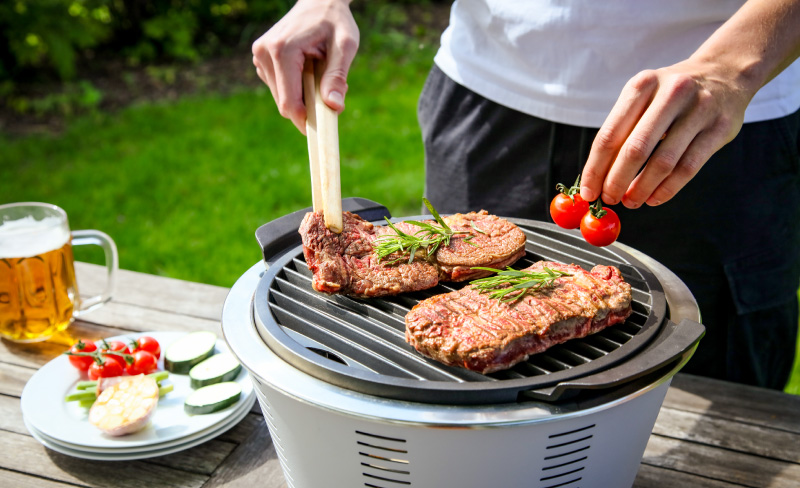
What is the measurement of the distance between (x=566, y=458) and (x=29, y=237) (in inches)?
79.8

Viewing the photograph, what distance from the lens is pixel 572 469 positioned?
1690 millimetres

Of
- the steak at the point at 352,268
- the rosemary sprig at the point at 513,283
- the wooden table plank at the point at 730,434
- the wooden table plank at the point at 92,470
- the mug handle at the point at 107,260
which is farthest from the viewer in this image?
the mug handle at the point at 107,260

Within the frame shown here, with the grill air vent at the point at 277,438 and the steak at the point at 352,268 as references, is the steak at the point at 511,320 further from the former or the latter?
the grill air vent at the point at 277,438

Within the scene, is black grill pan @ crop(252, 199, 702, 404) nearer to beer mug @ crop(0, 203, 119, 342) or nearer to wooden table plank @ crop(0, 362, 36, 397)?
beer mug @ crop(0, 203, 119, 342)

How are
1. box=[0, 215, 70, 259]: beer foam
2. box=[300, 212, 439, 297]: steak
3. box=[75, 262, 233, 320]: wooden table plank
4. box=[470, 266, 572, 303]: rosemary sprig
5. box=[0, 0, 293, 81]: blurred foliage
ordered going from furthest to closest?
box=[0, 0, 293, 81]: blurred foliage
box=[75, 262, 233, 320]: wooden table plank
box=[0, 215, 70, 259]: beer foam
box=[300, 212, 439, 297]: steak
box=[470, 266, 572, 303]: rosemary sprig

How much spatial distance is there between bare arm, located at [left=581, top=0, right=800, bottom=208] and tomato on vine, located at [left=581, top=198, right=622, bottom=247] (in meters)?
0.08

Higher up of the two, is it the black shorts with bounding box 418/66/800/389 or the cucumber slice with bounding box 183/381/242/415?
the black shorts with bounding box 418/66/800/389

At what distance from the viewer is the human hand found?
1.74 m

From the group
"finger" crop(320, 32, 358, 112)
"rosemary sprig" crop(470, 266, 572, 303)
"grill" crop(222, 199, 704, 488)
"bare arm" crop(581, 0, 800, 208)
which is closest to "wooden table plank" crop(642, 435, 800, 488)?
"grill" crop(222, 199, 704, 488)

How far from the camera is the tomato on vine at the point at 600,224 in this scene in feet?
6.50

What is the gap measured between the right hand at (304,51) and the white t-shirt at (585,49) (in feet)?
2.09

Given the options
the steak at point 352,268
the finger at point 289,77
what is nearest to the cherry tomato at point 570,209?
the steak at point 352,268

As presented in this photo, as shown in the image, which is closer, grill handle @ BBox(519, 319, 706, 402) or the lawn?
grill handle @ BBox(519, 319, 706, 402)

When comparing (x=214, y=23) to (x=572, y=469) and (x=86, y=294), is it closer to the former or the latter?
(x=86, y=294)
